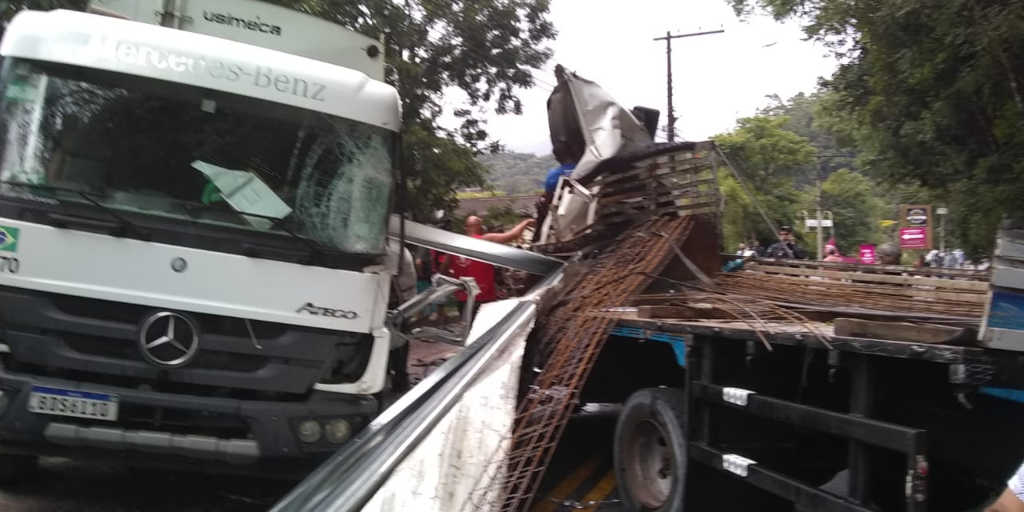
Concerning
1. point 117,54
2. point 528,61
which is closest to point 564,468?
point 117,54

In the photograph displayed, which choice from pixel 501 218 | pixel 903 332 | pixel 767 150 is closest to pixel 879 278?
pixel 903 332

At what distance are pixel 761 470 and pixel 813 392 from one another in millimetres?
475

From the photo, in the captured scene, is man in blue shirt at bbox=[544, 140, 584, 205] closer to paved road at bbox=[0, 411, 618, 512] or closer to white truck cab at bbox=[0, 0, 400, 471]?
paved road at bbox=[0, 411, 618, 512]

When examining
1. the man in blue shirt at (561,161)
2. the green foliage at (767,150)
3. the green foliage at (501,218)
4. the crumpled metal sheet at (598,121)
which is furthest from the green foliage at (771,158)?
the crumpled metal sheet at (598,121)

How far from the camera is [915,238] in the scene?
18.9 m

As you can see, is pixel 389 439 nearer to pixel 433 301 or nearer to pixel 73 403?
pixel 73 403

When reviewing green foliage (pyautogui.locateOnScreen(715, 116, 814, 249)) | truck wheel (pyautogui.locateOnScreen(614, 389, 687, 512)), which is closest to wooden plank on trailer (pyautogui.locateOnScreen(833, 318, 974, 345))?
truck wheel (pyautogui.locateOnScreen(614, 389, 687, 512))

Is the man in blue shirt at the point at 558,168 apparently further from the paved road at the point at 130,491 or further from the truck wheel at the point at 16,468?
the truck wheel at the point at 16,468

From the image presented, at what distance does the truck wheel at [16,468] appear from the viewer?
15.9ft

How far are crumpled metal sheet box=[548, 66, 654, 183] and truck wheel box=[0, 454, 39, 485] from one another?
526 cm

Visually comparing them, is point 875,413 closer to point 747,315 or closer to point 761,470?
point 761,470

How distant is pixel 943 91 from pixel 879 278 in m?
5.64

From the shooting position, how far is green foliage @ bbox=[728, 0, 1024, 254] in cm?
859

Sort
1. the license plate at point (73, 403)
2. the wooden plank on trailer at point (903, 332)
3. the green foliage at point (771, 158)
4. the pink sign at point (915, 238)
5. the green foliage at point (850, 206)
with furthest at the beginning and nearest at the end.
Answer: the green foliage at point (850, 206)
the green foliage at point (771, 158)
the pink sign at point (915, 238)
the license plate at point (73, 403)
the wooden plank on trailer at point (903, 332)
